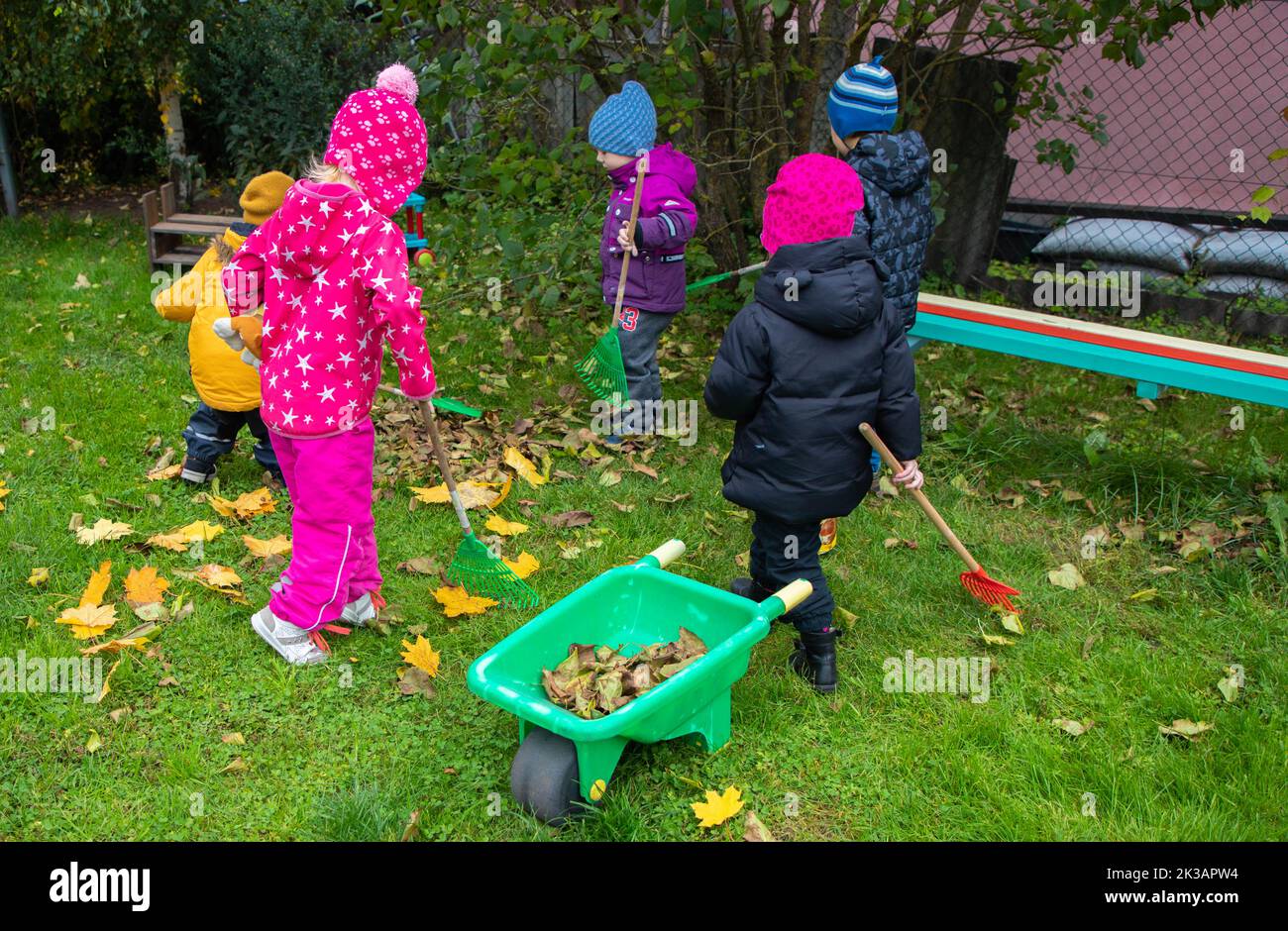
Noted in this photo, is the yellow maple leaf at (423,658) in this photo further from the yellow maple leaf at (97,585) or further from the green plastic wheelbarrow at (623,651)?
the yellow maple leaf at (97,585)

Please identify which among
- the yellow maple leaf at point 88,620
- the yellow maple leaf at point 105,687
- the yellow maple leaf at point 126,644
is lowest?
the yellow maple leaf at point 105,687

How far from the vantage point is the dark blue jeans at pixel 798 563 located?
321 centimetres

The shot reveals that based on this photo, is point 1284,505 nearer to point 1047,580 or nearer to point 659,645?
point 1047,580

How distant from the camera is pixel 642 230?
4.69m

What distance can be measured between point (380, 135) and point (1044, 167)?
6.36 metres

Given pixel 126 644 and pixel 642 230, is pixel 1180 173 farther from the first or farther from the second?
pixel 126 644

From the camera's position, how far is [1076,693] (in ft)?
10.8

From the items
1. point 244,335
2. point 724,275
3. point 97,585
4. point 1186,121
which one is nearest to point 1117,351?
point 724,275

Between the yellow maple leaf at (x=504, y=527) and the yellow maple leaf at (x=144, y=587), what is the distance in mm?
1120

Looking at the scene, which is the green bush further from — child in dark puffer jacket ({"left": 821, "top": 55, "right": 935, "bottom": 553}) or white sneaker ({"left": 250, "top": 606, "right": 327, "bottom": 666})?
white sneaker ({"left": 250, "top": 606, "right": 327, "bottom": 666})

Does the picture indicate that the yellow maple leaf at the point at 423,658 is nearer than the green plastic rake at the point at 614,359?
Yes

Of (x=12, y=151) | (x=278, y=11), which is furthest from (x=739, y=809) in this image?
(x=12, y=151)

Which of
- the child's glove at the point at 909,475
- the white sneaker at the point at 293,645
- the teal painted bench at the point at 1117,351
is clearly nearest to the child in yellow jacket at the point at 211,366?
the white sneaker at the point at 293,645

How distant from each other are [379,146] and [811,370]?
135 centimetres
